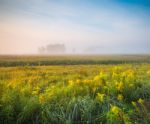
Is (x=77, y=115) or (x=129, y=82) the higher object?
(x=129, y=82)

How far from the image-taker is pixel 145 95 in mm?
5660

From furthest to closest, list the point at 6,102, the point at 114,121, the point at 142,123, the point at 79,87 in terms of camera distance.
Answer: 1. the point at 79,87
2. the point at 6,102
3. the point at 142,123
4. the point at 114,121

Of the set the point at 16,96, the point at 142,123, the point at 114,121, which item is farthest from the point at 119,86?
the point at 16,96

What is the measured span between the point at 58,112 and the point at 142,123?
1.72 m

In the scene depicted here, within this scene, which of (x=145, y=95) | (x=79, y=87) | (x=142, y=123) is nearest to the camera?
(x=142, y=123)

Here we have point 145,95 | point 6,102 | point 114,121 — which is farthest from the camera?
point 145,95

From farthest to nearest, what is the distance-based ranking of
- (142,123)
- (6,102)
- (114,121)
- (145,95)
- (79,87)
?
1. (145,95)
2. (79,87)
3. (6,102)
4. (142,123)
5. (114,121)

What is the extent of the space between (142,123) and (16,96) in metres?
2.74

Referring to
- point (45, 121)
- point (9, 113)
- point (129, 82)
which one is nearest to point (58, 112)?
point (45, 121)

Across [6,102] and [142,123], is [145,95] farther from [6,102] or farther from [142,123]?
[6,102]

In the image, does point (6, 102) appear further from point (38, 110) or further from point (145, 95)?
point (145, 95)

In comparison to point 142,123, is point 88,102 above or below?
above

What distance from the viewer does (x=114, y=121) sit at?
3475 mm

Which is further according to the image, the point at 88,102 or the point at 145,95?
the point at 145,95
